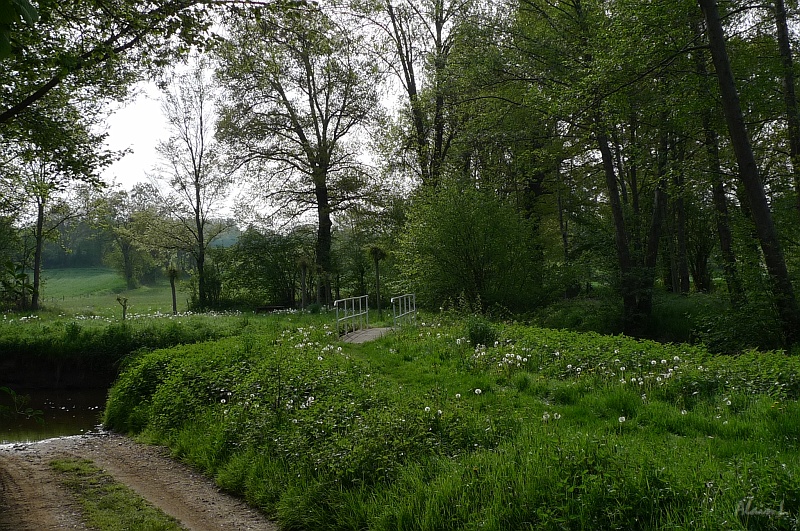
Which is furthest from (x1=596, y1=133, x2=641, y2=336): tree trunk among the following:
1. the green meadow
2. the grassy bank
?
the grassy bank

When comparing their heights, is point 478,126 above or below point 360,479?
above

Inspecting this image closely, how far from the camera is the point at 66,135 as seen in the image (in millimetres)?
10844

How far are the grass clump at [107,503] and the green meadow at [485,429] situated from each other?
3.16 ft

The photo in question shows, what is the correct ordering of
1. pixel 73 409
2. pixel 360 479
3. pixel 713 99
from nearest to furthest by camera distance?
pixel 360 479, pixel 73 409, pixel 713 99

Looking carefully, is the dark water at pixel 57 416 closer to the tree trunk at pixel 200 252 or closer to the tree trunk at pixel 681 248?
the tree trunk at pixel 200 252

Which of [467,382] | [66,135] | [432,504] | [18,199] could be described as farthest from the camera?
[18,199]

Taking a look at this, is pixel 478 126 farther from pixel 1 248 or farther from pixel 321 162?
pixel 1 248

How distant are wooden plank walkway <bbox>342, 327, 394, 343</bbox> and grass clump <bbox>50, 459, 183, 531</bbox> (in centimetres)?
676

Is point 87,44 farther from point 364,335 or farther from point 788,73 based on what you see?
point 788,73

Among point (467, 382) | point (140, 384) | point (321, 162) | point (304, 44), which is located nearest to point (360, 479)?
point (467, 382)

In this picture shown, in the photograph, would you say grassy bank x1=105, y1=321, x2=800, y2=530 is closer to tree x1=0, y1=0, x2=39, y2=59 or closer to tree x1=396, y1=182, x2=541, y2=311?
tree x1=0, y1=0, x2=39, y2=59

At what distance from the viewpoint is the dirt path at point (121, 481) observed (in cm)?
562

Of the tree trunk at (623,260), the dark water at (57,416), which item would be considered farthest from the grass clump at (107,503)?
the tree trunk at (623,260)

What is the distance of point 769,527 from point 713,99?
1414cm
